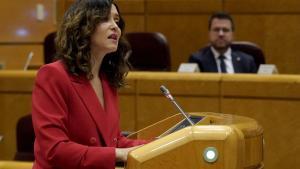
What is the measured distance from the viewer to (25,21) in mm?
5141

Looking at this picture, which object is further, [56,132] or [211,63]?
[211,63]

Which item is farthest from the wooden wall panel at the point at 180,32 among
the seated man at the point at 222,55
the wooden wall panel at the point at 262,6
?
the seated man at the point at 222,55

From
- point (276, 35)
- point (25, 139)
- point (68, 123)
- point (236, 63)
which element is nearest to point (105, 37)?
point (68, 123)

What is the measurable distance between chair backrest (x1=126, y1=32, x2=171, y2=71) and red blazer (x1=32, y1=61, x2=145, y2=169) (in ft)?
6.71

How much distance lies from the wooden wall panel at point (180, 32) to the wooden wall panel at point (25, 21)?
1.08 meters

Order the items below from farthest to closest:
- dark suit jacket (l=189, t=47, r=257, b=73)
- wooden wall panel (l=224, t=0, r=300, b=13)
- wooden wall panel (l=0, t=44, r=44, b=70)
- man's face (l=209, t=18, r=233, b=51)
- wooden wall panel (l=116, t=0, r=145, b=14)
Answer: wooden wall panel (l=0, t=44, r=44, b=70) → wooden wall panel (l=116, t=0, r=145, b=14) → wooden wall panel (l=224, t=0, r=300, b=13) → man's face (l=209, t=18, r=233, b=51) → dark suit jacket (l=189, t=47, r=257, b=73)

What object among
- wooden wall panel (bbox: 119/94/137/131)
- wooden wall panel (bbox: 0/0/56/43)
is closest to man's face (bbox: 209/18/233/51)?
wooden wall panel (bbox: 119/94/137/131)

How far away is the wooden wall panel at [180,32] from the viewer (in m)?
4.34

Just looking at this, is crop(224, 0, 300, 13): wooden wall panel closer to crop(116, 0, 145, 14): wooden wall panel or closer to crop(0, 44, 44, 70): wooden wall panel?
crop(116, 0, 145, 14): wooden wall panel

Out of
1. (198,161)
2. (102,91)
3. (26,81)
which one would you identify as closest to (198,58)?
(26,81)

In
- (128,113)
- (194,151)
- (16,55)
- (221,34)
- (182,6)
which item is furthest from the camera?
(16,55)

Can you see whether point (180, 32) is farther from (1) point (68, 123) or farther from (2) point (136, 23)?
(1) point (68, 123)

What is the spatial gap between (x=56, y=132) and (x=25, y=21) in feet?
13.0

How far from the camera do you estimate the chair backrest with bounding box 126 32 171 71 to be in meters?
3.49
